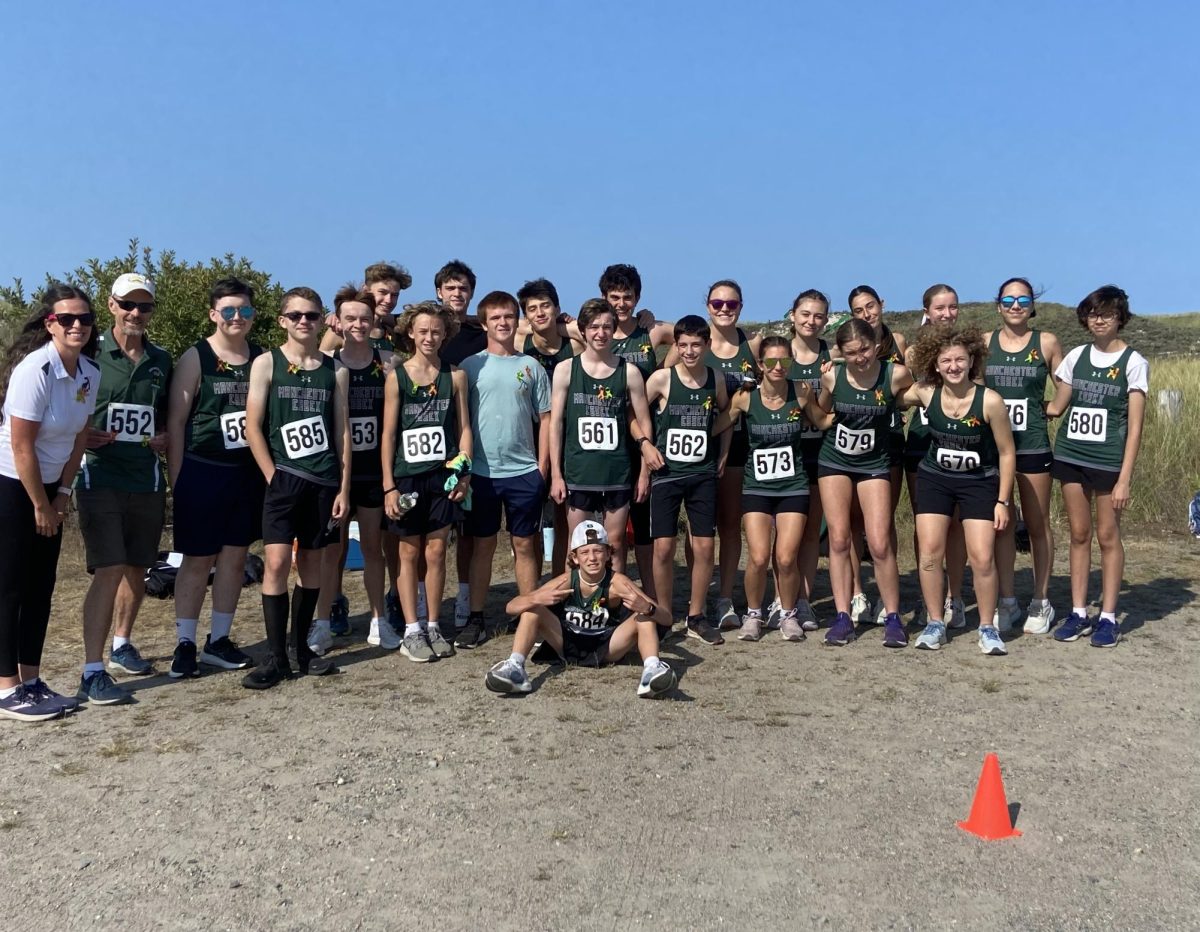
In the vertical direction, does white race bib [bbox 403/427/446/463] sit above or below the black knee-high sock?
above

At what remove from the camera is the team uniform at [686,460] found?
6.91 metres

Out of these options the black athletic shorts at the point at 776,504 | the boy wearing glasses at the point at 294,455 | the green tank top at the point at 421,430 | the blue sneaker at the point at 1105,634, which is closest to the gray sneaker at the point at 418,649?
the boy wearing glasses at the point at 294,455

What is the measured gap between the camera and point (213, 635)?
646 centimetres

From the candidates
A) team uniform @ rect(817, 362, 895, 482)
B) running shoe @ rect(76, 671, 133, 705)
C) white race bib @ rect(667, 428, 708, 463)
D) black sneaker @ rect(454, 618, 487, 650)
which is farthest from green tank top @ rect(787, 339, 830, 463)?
running shoe @ rect(76, 671, 133, 705)

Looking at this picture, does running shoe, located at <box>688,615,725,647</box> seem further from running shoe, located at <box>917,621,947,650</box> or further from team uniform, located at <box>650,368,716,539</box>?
running shoe, located at <box>917,621,947,650</box>

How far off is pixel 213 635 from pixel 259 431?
52.3 inches

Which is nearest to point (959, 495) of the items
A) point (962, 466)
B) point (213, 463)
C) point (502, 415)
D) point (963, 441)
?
point (962, 466)

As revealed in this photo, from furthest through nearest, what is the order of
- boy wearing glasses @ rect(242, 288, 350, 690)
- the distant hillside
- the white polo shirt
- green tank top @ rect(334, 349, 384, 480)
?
the distant hillside → green tank top @ rect(334, 349, 384, 480) → boy wearing glasses @ rect(242, 288, 350, 690) → the white polo shirt

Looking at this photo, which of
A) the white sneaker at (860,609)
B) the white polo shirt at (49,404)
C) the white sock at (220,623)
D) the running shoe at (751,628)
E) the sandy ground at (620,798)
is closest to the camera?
the sandy ground at (620,798)

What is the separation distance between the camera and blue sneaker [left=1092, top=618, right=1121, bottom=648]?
22.7 ft

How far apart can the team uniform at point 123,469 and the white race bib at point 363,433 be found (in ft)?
3.57

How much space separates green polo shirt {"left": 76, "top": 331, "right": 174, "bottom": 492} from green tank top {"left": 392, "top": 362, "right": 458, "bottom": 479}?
135 cm

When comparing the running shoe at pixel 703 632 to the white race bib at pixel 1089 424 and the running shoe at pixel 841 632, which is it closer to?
the running shoe at pixel 841 632

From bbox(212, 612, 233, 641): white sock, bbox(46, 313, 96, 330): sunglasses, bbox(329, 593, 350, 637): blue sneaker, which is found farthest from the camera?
bbox(329, 593, 350, 637): blue sneaker
